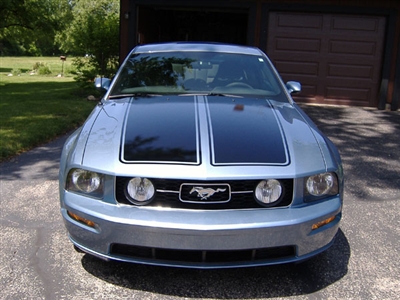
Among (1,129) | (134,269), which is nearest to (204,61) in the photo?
(134,269)

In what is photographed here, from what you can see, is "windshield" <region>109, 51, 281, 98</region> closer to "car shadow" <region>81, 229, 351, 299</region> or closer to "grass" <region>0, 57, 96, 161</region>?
"car shadow" <region>81, 229, 351, 299</region>

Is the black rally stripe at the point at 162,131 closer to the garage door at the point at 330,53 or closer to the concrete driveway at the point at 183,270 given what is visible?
the concrete driveway at the point at 183,270

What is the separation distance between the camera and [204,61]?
4.40 metres

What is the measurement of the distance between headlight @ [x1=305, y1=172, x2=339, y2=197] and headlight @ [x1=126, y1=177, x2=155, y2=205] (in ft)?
3.26

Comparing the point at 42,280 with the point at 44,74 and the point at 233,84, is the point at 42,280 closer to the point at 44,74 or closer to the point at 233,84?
the point at 233,84

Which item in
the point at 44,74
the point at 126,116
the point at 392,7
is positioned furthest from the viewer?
→ the point at 44,74

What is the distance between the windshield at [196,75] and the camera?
406 centimetres

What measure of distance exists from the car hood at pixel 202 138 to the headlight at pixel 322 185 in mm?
62

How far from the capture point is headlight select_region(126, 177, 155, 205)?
8.83 feet

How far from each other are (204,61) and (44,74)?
21151mm

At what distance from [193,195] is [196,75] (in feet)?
6.12

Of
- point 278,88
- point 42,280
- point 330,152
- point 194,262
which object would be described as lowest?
point 42,280

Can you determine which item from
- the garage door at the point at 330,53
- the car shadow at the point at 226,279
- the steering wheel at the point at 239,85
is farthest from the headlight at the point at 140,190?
the garage door at the point at 330,53

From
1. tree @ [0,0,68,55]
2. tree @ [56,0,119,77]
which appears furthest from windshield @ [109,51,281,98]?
tree @ [0,0,68,55]
